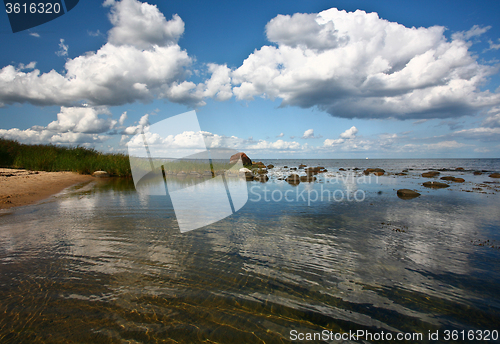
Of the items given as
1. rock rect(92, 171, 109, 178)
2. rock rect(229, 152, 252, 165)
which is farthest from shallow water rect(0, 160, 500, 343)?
rock rect(229, 152, 252, 165)

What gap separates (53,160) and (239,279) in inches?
1360

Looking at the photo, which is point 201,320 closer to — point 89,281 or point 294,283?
point 294,283

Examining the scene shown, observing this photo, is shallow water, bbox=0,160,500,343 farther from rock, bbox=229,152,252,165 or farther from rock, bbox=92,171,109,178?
rock, bbox=229,152,252,165

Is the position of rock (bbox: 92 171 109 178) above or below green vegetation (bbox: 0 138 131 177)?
below

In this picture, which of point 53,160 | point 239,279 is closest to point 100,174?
point 53,160

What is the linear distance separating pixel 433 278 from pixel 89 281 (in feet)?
23.3

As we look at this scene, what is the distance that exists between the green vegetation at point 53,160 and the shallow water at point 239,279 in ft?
78.1

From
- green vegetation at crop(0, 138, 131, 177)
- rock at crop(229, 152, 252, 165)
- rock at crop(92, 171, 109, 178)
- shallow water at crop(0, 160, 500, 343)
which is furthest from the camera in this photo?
rock at crop(229, 152, 252, 165)

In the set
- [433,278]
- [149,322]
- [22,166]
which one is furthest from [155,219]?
[22,166]

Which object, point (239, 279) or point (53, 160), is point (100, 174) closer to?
point (53, 160)

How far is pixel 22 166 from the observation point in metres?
26.7

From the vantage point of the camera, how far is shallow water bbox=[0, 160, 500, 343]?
3605mm

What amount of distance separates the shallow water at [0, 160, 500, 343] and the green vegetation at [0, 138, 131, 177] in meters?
23.8

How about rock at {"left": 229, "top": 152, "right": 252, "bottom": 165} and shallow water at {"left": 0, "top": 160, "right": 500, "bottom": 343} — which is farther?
rock at {"left": 229, "top": 152, "right": 252, "bottom": 165}
